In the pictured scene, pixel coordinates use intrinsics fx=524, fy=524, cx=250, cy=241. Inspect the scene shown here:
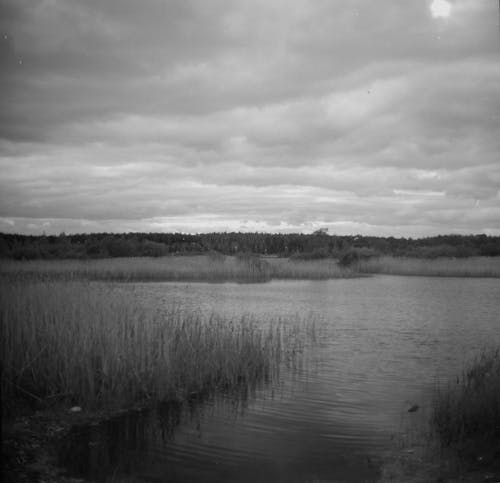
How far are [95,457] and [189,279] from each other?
2846 centimetres

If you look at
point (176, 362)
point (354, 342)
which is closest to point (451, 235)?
point (354, 342)

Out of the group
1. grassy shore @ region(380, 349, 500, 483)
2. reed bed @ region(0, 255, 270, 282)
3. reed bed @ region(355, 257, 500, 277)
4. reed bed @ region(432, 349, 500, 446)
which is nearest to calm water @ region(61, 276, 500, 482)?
grassy shore @ region(380, 349, 500, 483)

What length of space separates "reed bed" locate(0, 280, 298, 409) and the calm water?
60 centimetres

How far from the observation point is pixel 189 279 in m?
35.0

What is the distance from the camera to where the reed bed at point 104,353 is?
7.99 m

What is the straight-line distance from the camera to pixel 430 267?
4172 cm

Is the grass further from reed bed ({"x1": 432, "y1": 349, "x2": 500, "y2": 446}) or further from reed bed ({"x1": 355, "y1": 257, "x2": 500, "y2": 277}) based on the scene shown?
reed bed ({"x1": 432, "y1": 349, "x2": 500, "y2": 446})

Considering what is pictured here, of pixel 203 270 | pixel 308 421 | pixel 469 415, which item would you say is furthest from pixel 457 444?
pixel 203 270

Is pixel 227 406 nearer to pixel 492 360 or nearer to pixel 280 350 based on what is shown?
pixel 280 350

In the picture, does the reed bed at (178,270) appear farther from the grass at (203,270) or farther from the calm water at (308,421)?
the calm water at (308,421)

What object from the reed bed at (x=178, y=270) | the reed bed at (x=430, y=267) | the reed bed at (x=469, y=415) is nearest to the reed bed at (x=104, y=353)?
the reed bed at (x=469, y=415)

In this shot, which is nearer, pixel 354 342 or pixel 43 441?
pixel 43 441

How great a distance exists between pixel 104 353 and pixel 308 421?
340 cm

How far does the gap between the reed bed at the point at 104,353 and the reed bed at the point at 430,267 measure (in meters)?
32.5
